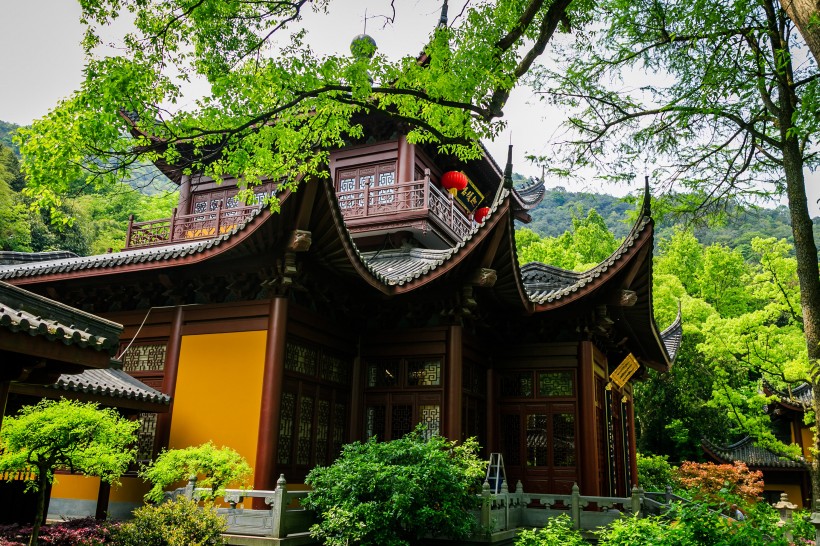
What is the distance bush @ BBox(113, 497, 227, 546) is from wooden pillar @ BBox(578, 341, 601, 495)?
6038mm

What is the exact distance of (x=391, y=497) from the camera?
23.2 ft

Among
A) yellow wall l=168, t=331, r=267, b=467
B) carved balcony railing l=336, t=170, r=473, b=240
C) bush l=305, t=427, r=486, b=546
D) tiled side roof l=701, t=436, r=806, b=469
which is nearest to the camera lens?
bush l=305, t=427, r=486, b=546

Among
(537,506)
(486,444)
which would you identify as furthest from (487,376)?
(537,506)

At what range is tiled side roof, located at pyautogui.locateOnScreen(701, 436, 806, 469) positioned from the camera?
24000mm

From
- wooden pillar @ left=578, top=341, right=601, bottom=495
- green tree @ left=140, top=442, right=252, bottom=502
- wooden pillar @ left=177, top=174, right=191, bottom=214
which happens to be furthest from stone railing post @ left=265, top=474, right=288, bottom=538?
wooden pillar @ left=177, top=174, right=191, bottom=214

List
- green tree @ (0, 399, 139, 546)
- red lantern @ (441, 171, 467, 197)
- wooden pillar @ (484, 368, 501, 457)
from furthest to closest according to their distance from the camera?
red lantern @ (441, 171, 467, 197) → wooden pillar @ (484, 368, 501, 457) → green tree @ (0, 399, 139, 546)

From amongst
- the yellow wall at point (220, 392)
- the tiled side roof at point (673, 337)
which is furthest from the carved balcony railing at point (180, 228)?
the tiled side roof at point (673, 337)

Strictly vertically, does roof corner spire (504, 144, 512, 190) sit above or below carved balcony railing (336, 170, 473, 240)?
below

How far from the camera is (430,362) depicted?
10242 mm

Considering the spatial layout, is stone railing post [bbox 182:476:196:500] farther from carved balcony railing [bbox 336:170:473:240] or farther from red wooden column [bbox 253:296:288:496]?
carved balcony railing [bbox 336:170:473:240]

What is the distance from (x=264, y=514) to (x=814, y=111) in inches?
278

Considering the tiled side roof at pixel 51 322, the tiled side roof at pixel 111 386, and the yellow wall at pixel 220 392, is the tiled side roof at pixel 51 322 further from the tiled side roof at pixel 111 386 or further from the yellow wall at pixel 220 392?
the yellow wall at pixel 220 392

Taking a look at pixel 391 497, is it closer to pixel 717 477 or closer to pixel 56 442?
pixel 56 442

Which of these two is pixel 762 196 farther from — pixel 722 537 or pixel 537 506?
pixel 722 537
